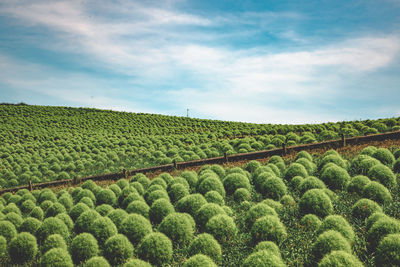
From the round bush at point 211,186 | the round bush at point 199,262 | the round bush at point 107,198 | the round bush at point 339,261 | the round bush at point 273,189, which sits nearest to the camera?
the round bush at point 339,261

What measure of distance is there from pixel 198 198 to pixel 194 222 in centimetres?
113

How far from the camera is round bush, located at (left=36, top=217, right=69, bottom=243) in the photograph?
8.34 m

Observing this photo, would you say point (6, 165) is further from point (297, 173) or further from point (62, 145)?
point (297, 173)

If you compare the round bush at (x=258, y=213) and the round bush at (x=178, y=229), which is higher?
the round bush at (x=258, y=213)

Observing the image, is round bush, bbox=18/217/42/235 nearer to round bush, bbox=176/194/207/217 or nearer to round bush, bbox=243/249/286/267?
round bush, bbox=176/194/207/217

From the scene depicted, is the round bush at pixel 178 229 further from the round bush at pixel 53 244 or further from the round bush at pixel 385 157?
the round bush at pixel 385 157

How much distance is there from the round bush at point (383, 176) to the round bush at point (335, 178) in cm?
77

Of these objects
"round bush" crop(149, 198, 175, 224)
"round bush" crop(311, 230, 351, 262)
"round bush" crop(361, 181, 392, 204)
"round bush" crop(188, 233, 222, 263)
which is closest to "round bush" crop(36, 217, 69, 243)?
"round bush" crop(149, 198, 175, 224)

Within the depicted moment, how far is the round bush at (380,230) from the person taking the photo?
18.8ft

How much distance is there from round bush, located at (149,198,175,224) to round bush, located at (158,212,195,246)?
4.94ft

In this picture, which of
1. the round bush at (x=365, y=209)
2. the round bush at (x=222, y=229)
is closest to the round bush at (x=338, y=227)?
the round bush at (x=365, y=209)

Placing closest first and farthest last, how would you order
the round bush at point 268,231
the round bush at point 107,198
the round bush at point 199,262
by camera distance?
the round bush at point 199,262 < the round bush at point 268,231 < the round bush at point 107,198

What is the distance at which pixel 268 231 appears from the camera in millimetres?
6367

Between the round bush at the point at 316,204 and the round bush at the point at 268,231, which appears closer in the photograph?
the round bush at the point at 268,231
